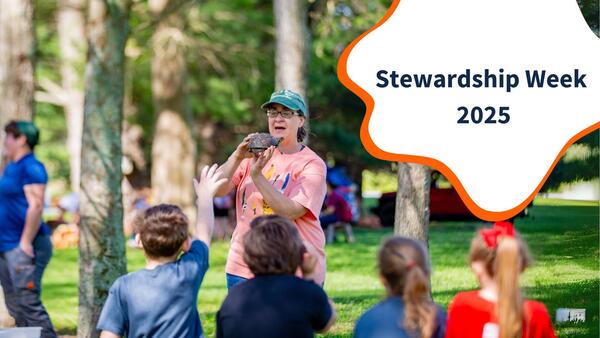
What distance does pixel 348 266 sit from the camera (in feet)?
49.8

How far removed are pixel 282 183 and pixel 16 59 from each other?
25.8 feet

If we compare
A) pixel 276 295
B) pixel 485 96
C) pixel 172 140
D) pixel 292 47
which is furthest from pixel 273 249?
pixel 172 140

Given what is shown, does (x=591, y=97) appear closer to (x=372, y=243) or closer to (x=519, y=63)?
(x=519, y=63)

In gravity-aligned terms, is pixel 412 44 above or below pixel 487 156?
above

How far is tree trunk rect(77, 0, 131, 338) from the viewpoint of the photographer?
30.1ft

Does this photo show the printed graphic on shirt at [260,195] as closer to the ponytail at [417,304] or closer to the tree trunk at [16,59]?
the ponytail at [417,304]

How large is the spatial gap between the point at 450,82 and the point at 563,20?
70cm

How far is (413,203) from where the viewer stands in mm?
7023

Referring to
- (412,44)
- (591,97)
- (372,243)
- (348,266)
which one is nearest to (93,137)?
(412,44)

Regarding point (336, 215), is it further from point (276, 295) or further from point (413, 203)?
point (276, 295)

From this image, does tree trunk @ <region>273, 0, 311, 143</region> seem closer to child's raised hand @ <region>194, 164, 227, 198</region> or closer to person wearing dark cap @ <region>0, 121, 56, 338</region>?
person wearing dark cap @ <region>0, 121, 56, 338</region>

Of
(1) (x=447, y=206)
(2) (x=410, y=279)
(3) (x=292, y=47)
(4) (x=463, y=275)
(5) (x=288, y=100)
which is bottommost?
(4) (x=463, y=275)

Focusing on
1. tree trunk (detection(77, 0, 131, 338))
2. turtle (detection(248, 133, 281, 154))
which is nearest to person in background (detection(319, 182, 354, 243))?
tree trunk (detection(77, 0, 131, 338))

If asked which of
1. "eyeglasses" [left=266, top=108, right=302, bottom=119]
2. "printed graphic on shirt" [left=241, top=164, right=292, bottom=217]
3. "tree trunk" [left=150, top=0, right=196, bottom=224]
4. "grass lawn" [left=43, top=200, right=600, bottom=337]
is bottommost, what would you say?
"grass lawn" [left=43, top=200, right=600, bottom=337]
